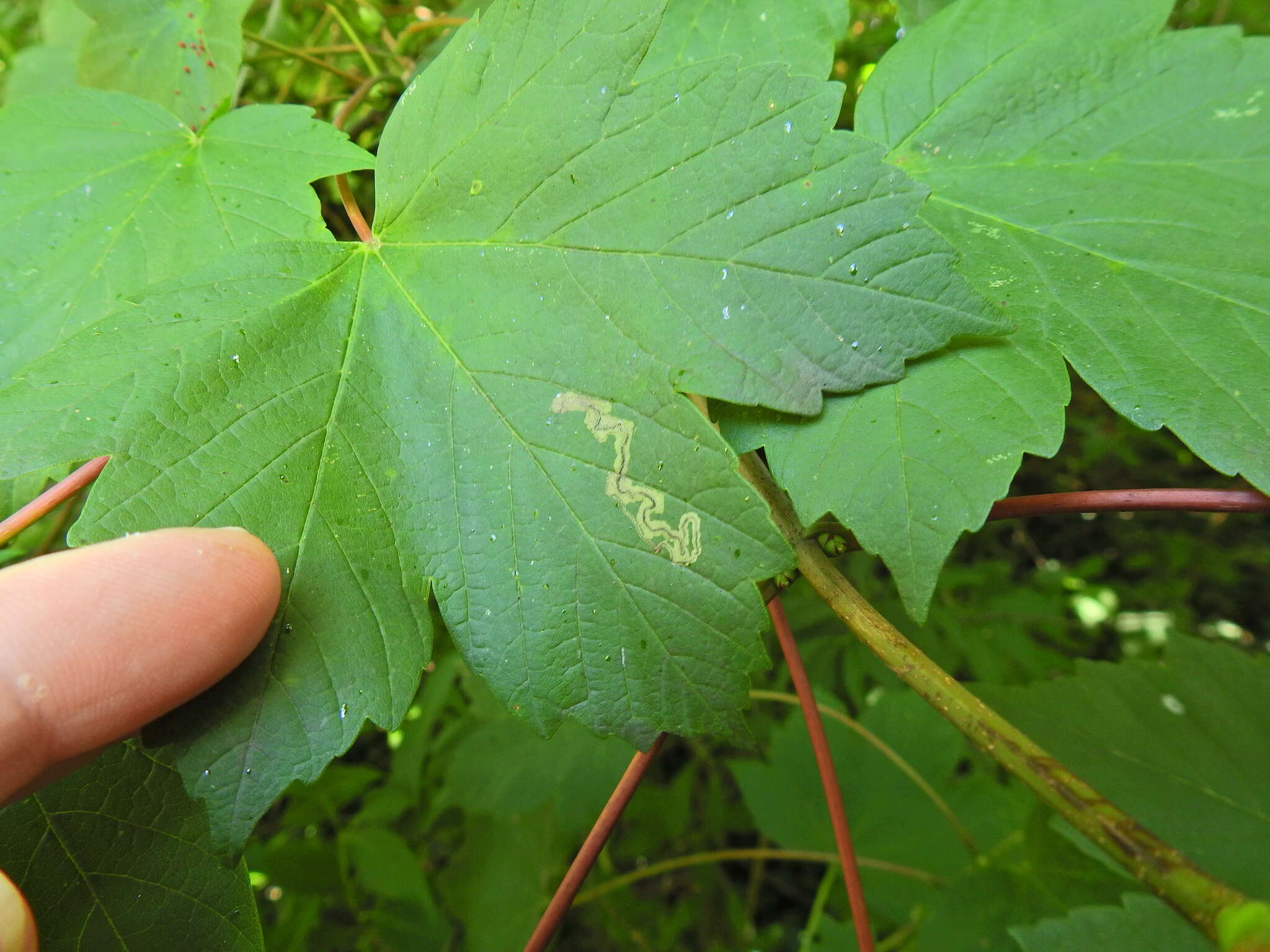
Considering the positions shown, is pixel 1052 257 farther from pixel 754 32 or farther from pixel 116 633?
pixel 116 633

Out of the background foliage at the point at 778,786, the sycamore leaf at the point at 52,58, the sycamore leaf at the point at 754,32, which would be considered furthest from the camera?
the sycamore leaf at the point at 52,58

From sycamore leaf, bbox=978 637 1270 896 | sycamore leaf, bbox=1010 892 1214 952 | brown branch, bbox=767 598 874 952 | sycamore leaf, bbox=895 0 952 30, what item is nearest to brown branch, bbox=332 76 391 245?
brown branch, bbox=767 598 874 952

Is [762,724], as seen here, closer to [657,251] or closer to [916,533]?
[916,533]

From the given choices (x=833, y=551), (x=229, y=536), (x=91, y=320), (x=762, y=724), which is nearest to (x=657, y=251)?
(x=833, y=551)

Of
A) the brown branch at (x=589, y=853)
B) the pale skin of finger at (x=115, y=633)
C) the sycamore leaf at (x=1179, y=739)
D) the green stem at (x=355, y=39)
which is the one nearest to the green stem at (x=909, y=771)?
the sycamore leaf at (x=1179, y=739)

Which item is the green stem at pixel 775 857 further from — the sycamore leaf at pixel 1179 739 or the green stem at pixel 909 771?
the sycamore leaf at pixel 1179 739

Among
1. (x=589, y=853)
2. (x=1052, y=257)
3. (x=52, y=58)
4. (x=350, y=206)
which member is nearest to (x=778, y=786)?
(x=589, y=853)
